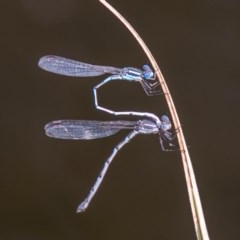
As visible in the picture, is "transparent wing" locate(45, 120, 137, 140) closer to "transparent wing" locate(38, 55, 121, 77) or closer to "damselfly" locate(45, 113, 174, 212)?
"damselfly" locate(45, 113, 174, 212)

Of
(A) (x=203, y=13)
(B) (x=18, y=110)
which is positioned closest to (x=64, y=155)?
(B) (x=18, y=110)

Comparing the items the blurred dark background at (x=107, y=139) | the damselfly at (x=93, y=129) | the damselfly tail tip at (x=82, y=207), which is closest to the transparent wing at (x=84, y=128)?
the damselfly at (x=93, y=129)

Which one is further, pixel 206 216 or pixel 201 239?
pixel 206 216

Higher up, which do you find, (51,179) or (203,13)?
(203,13)

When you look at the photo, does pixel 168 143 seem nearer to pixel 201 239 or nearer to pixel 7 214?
pixel 201 239

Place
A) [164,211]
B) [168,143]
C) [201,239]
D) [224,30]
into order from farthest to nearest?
1. [224,30]
2. [164,211]
3. [168,143]
4. [201,239]

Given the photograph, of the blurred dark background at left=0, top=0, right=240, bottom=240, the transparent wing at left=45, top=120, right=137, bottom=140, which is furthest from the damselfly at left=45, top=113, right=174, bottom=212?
the blurred dark background at left=0, top=0, right=240, bottom=240
